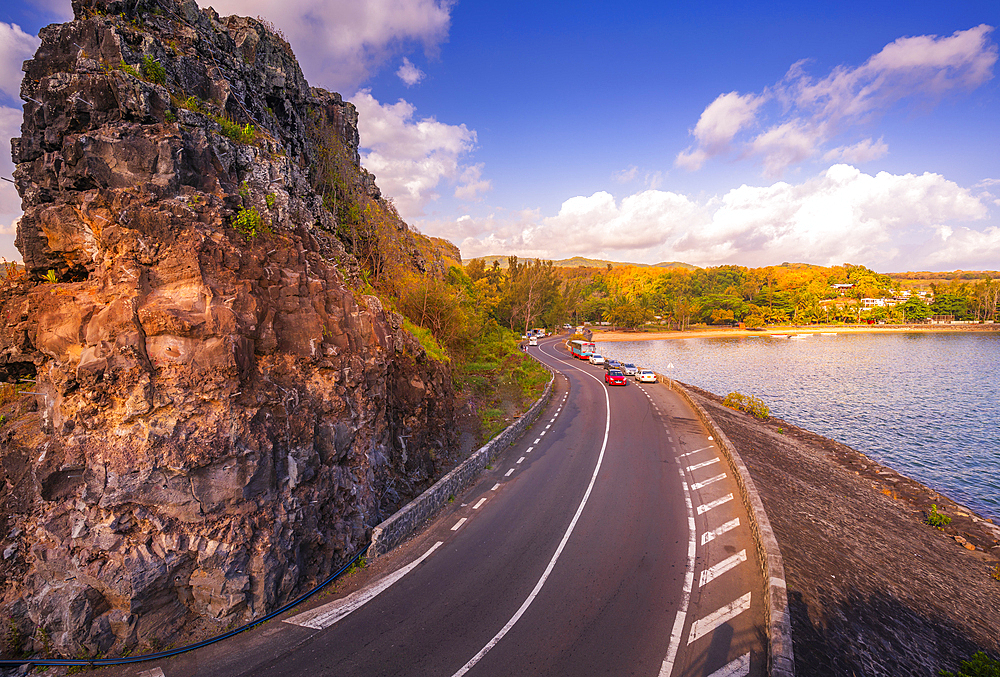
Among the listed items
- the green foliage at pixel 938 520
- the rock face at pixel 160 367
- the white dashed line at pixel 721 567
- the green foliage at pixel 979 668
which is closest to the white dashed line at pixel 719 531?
the white dashed line at pixel 721 567

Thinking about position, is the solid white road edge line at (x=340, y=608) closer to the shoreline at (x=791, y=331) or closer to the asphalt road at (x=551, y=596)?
the asphalt road at (x=551, y=596)

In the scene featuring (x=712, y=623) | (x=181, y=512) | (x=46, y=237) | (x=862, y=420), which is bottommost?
(x=862, y=420)

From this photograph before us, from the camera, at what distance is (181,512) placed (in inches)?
314

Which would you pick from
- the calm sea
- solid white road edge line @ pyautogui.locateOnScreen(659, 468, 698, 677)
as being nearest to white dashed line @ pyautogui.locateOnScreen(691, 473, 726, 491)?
solid white road edge line @ pyautogui.locateOnScreen(659, 468, 698, 677)

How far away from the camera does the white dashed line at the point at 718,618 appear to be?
769 centimetres

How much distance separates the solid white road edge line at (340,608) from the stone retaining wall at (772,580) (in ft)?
24.1

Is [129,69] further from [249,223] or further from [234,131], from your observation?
[249,223]

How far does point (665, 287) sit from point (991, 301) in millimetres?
79020

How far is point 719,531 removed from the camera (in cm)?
1135

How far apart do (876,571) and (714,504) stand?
12.9ft

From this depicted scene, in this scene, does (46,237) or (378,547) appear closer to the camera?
(46,237)

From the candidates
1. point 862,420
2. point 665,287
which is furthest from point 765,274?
point 862,420

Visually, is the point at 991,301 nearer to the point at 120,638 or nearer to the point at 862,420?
the point at 862,420

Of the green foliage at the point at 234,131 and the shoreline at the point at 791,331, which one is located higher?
the green foliage at the point at 234,131
